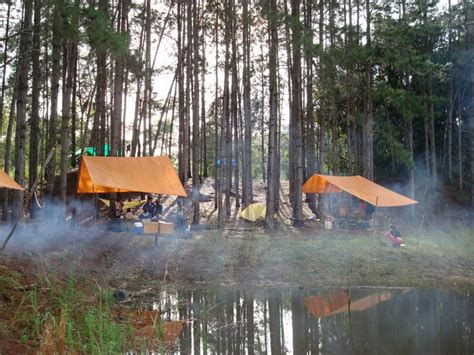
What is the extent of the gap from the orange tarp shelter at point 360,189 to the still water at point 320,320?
453 centimetres

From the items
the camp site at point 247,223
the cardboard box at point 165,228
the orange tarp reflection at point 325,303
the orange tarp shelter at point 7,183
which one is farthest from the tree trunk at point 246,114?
the orange tarp shelter at point 7,183

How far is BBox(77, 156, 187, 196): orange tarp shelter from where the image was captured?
9.31 m

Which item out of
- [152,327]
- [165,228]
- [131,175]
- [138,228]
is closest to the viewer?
[152,327]

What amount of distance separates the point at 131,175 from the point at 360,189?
242 inches

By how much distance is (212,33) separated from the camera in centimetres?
1575

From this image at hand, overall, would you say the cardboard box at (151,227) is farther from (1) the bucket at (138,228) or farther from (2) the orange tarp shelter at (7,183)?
(2) the orange tarp shelter at (7,183)

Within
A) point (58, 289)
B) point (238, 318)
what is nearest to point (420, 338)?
point (238, 318)

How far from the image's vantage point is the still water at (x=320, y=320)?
16.0ft

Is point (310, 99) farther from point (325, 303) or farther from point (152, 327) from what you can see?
point (152, 327)

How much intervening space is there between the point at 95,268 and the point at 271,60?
21.9ft

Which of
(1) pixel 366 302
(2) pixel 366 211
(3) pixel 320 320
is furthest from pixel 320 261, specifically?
(2) pixel 366 211

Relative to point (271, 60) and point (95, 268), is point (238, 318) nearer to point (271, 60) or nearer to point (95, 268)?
point (95, 268)

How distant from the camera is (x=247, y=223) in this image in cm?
1333

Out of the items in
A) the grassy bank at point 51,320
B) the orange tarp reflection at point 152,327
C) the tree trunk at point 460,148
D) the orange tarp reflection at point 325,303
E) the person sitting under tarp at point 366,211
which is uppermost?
the tree trunk at point 460,148
